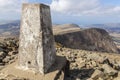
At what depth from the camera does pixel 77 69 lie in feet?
48.7

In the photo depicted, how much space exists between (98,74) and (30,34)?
4.26 meters

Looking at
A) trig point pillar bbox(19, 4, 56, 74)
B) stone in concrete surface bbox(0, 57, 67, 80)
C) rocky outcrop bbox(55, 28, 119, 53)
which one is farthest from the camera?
rocky outcrop bbox(55, 28, 119, 53)

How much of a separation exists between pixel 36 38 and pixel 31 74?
1795 millimetres

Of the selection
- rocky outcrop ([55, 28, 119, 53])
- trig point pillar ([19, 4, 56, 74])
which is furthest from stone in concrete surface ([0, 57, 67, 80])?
rocky outcrop ([55, 28, 119, 53])

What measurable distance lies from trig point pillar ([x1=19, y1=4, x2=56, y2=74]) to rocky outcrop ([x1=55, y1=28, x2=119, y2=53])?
1968 inches

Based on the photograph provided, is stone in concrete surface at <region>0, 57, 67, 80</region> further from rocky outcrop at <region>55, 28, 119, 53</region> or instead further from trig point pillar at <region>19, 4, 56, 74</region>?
rocky outcrop at <region>55, 28, 119, 53</region>

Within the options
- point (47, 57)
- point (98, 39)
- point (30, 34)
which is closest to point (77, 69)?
point (47, 57)

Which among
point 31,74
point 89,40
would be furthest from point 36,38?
point 89,40

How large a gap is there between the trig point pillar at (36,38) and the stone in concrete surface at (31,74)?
10.1 inches

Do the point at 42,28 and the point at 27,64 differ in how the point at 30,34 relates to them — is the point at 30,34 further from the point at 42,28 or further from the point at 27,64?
the point at 27,64

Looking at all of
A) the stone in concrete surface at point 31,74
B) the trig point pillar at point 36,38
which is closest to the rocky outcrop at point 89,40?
the stone in concrete surface at point 31,74

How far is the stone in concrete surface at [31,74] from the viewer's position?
37.6 ft

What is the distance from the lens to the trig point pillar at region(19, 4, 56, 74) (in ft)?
38.0

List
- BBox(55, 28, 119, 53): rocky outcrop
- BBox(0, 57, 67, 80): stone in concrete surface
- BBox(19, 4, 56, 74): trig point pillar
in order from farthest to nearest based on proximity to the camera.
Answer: BBox(55, 28, 119, 53): rocky outcrop
BBox(19, 4, 56, 74): trig point pillar
BBox(0, 57, 67, 80): stone in concrete surface
